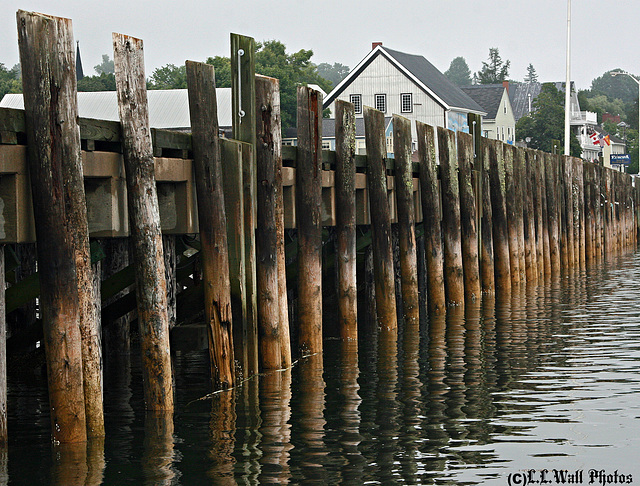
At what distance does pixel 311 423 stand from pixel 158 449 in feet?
4.80

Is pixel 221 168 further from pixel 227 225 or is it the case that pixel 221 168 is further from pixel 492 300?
pixel 492 300

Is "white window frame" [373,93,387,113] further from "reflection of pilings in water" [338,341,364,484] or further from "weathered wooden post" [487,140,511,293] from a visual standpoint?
"reflection of pilings in water" [338,341,364,484]

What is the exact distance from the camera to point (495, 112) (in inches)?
3332

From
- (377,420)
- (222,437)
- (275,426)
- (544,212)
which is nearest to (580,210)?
(544,212)

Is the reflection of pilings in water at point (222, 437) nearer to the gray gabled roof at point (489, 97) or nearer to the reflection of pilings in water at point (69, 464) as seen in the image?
the reflection of pilings in water at point (69, 464)

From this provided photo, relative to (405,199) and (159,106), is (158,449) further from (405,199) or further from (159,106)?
(159,106)

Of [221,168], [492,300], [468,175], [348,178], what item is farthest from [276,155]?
[492,300]

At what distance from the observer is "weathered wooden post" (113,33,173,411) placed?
8.39 m

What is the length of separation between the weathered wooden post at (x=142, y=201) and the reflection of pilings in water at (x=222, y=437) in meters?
0.72

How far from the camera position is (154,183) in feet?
28.0

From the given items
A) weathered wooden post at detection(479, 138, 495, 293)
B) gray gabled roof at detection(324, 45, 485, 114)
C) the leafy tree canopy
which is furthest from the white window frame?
weathered wooden post at detection(479, 138, 495, 293)

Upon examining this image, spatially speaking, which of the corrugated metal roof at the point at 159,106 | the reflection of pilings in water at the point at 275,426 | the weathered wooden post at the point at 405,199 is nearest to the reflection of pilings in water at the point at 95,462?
the reflection of pilings in water at the point at 275,426

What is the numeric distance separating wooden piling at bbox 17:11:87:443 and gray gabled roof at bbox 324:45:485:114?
64970 mm

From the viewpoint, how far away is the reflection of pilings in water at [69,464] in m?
7.05
